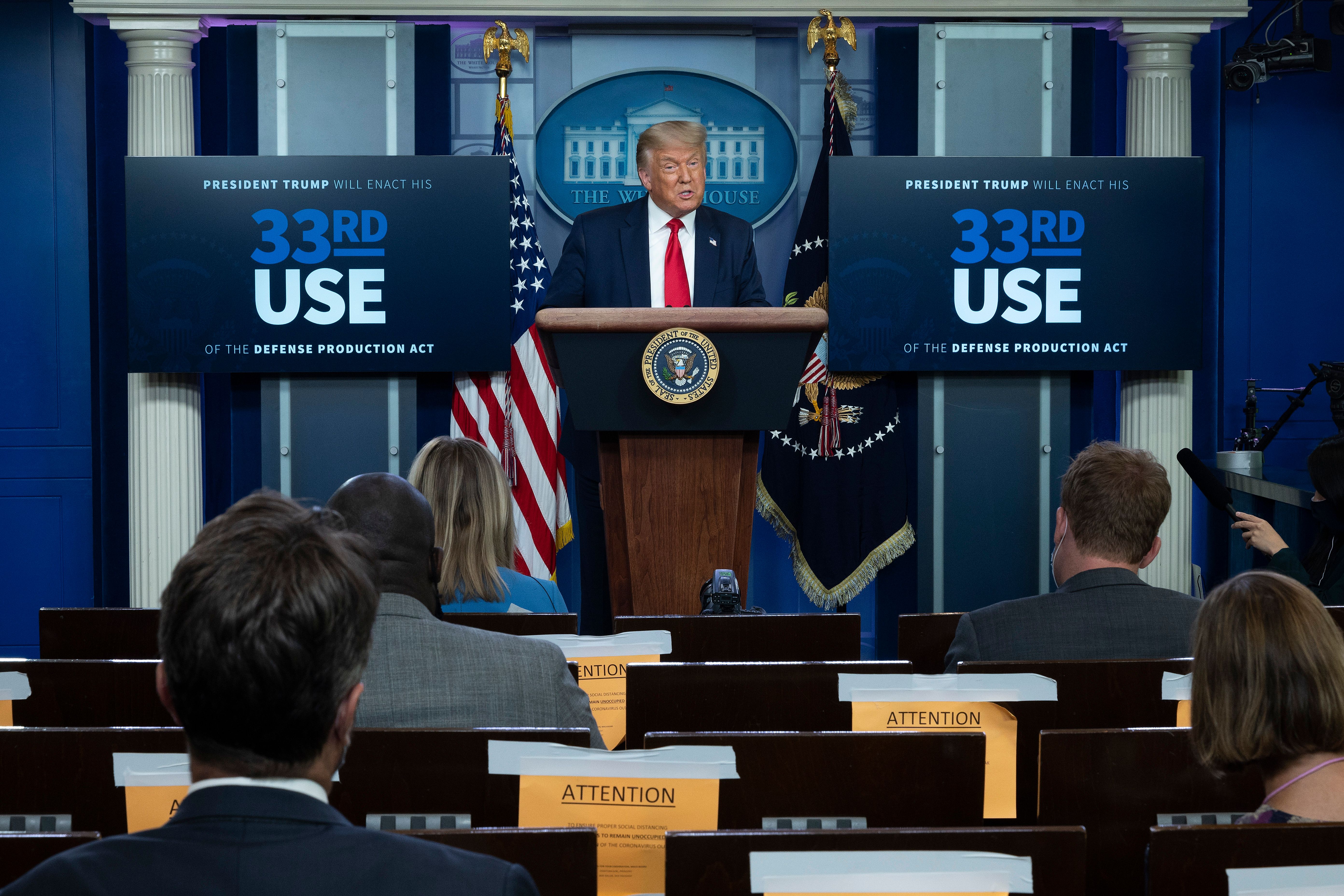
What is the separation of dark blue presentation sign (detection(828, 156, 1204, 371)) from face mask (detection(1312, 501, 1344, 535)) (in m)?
1.58

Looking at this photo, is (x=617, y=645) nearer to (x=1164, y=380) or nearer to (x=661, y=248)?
(x=661, y=248)

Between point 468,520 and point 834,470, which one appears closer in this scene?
point 468,520

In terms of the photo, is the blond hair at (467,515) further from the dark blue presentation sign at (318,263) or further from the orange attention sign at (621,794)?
the dark blue presentation sign at (318,263)

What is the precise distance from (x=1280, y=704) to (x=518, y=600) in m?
1.74

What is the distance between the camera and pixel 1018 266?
197 inches

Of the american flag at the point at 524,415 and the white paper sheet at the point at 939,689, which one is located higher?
the american flag at the point at 524,415

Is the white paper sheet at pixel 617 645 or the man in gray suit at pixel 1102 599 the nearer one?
the white paper sheet at pixel 617 645

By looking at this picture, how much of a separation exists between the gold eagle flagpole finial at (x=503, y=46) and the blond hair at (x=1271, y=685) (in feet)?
14.1

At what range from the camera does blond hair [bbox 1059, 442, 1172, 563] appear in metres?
2.38

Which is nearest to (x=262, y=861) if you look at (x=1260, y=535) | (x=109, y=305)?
(x=1260, y=535)

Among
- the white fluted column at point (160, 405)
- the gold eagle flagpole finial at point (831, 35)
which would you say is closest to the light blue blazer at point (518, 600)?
the white fluted column at point (160, 405)

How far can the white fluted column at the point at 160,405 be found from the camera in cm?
524

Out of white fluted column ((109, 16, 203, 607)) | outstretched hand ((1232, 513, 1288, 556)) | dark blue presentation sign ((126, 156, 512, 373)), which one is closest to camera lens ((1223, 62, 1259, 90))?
outstretched hand ((1232, 513, 1288, 556))

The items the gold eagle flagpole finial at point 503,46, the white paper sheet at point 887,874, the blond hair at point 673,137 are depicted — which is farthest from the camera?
the gold eagle flagpole finial at point 503,46
